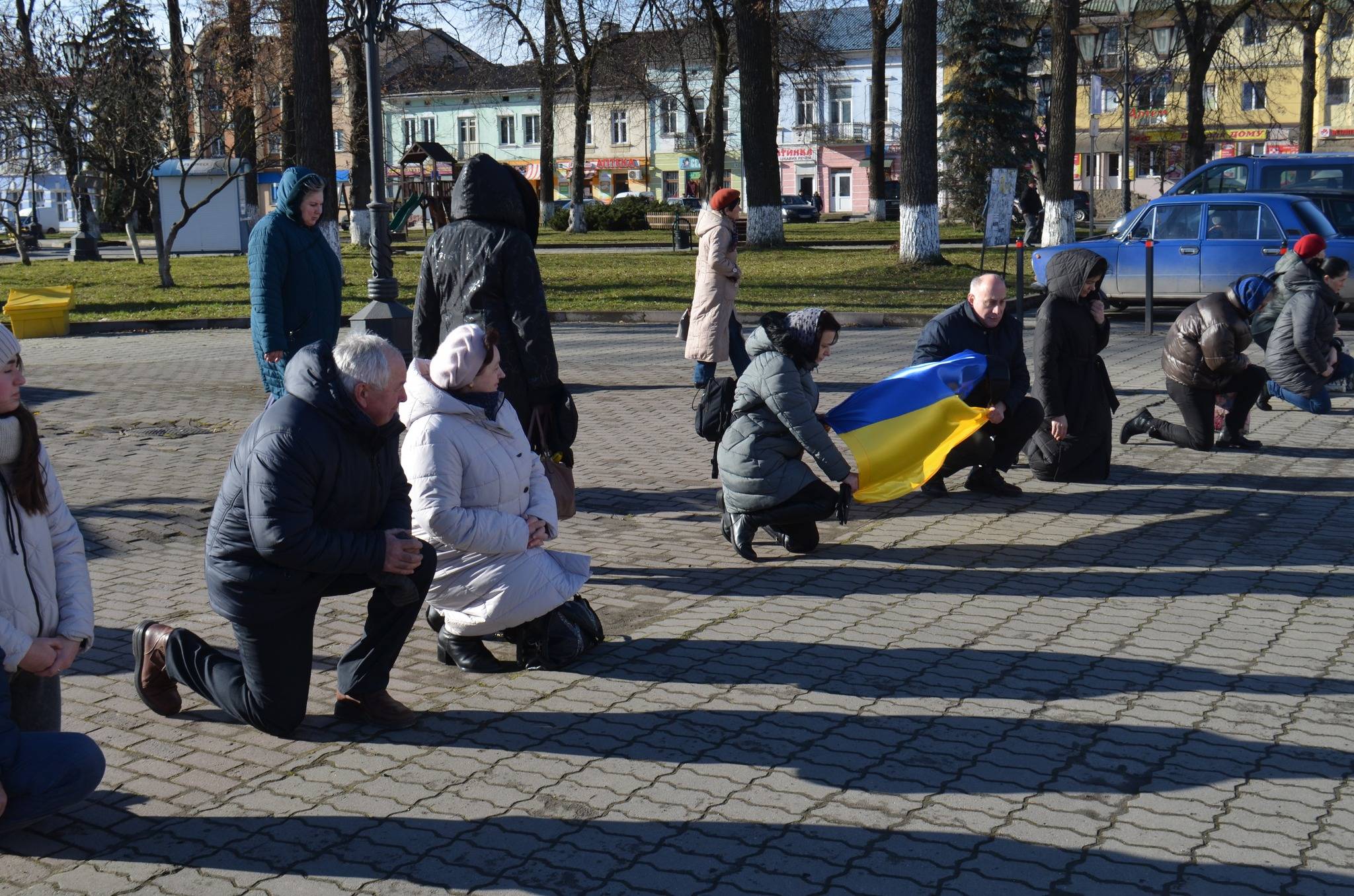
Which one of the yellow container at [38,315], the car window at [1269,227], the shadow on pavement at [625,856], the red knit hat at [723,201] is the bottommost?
the shadow on pavement at [625,856]

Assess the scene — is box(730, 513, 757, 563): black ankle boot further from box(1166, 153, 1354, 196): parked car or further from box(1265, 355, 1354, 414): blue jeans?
box(1166, 153, 1354, 196): parked car

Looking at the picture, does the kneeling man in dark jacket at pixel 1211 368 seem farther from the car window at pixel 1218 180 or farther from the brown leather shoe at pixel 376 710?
the car window at pixel 1218 180

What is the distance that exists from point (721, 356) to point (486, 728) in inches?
262

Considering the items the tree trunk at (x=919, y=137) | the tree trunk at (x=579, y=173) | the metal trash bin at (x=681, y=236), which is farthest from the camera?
the tree trunk at (x=579, y=173)

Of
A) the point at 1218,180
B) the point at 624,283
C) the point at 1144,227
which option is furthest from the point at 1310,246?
the point at 624,283

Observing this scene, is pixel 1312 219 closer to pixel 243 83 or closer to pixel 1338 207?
pixel 1338 207

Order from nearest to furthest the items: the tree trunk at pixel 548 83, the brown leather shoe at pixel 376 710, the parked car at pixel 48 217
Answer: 1. the brown leather shoe at pixel 376 710
2. the tree trunk at pixel 548 83
3. the parked car at pixel 48 217

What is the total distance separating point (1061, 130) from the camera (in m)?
24.6

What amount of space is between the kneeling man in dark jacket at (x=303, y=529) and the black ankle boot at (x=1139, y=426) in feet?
22.1

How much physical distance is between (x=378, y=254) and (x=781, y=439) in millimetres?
7068

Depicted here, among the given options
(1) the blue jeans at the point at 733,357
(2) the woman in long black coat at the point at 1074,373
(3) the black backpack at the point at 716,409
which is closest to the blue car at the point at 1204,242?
(1) the blue jeans at the point at 733,357

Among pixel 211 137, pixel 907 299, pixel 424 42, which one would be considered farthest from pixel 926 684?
pixel 424 42

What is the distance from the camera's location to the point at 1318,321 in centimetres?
1064

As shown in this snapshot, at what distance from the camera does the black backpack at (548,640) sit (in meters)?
5.38
